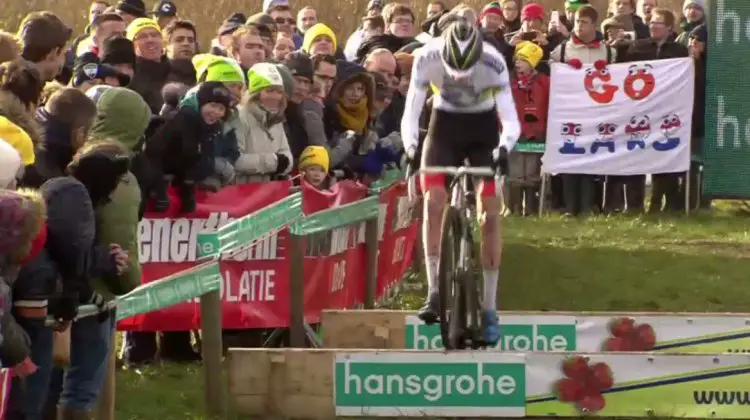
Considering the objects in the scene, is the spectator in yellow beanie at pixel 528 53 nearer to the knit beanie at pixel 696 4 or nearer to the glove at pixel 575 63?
the glove at pixel 575 63

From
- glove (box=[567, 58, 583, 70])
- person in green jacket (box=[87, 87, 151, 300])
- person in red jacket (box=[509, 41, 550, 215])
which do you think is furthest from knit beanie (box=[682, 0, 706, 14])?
person in green jacket (box=[87, 87, 151, 300])

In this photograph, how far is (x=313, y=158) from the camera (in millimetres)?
11648

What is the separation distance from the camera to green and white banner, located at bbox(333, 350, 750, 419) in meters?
8.81

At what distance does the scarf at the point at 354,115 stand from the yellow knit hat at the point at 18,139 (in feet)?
20.0

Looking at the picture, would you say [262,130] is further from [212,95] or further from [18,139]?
[18,139]

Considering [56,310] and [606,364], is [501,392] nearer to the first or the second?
[606,364]

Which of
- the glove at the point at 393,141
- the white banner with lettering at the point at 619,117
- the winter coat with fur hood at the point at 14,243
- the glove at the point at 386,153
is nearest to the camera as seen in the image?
the winter coat with fur hood at the point at 14,243

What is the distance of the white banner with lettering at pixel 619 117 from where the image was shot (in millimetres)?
19062

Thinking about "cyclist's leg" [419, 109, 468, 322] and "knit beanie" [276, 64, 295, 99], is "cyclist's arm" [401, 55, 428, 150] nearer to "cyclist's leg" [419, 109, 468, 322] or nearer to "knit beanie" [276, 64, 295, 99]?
"cyclist's leg" [419, 109, 468, 322]

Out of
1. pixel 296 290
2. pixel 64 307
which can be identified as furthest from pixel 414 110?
pixel 64 307

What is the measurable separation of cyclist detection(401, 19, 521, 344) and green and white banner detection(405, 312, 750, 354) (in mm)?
735

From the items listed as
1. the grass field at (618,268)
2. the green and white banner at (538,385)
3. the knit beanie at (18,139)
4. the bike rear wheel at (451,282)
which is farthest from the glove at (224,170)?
the knit beanie at (18,139)

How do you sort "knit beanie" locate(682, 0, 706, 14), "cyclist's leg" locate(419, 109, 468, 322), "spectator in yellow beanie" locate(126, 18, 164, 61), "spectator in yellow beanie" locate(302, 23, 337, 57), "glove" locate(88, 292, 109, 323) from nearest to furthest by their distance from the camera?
"glove" locate(88, 292, 109, 323), "cyclist's leg" locate(419, 109, 468, 322), "spectator in yellow beanie" locate(126, 18, 164, 61), "spectator in yellow beanie" locate(302, 23, 337, 57), "knit beanie" locate(682, 0, 706, 14)

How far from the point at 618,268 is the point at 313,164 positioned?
4.38 m
